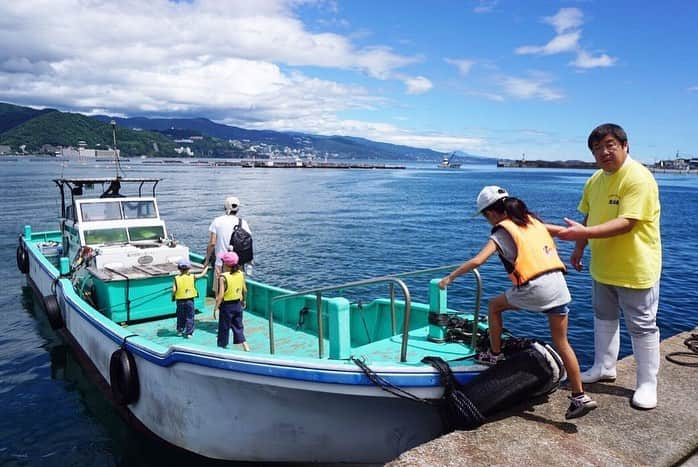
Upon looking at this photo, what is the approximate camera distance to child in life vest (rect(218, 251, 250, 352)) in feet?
24.0

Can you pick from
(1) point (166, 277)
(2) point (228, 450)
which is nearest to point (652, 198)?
(2) point (228, 450)

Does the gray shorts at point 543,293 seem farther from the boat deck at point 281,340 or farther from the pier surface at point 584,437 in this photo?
the boat deck at point 281,340

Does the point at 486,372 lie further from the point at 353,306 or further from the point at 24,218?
the point at 24,218

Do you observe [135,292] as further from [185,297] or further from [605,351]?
[605,351]

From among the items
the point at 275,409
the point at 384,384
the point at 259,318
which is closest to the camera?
the point at 384,384

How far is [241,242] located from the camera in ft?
25.9

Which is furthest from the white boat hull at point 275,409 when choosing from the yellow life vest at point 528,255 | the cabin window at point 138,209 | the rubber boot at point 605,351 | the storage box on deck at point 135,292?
the cabin window at point 138,209

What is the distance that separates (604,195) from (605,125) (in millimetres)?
611

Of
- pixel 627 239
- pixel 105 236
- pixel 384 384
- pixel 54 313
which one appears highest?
pixel 627 239

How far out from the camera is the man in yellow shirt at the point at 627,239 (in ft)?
13.5

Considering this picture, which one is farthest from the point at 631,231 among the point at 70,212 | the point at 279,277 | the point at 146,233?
the point at 279,277

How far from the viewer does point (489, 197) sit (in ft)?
13.9

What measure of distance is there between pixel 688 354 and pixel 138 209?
1045 cm

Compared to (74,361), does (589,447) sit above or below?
above
